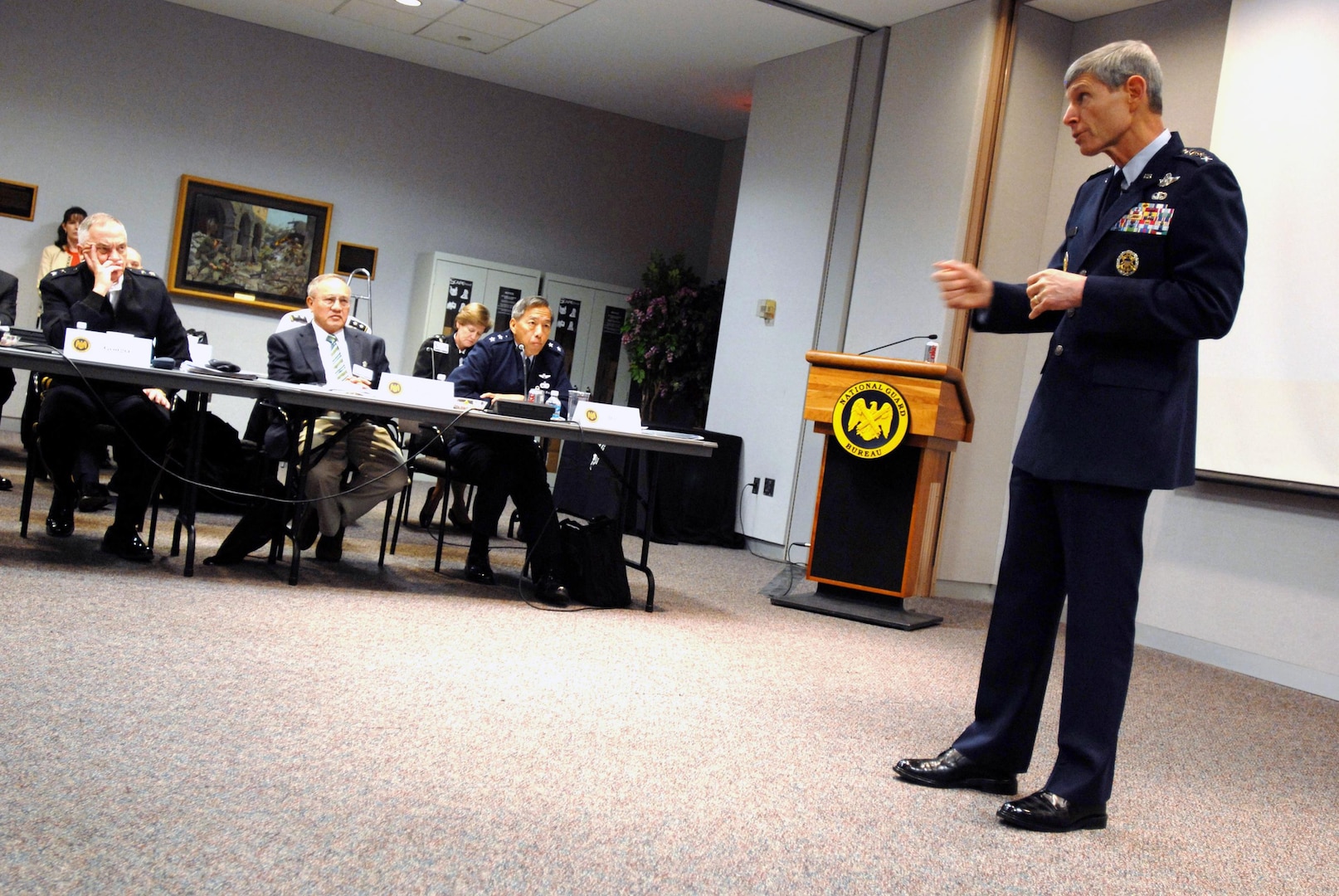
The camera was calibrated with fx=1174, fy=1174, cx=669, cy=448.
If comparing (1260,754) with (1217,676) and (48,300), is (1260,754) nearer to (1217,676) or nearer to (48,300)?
(1217,676)

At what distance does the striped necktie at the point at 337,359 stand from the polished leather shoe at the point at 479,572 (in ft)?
3.05

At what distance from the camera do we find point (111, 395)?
434 centimetres

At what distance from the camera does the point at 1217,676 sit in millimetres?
4805

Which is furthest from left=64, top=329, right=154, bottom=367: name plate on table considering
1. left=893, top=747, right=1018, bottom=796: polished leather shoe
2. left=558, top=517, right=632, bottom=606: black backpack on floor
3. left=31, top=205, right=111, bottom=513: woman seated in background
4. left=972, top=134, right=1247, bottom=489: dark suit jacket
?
left=972, top=134, right=1247, bottom=489: dark suit jacket

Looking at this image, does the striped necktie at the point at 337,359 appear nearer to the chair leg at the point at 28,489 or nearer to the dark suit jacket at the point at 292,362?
the dark suit jacket at the point at 292,362

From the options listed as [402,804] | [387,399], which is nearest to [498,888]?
[402,804]

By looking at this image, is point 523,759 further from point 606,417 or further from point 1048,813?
point 606,417

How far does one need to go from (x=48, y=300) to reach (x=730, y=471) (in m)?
4.14

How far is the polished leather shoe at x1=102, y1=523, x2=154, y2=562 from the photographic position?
4164 millimetres

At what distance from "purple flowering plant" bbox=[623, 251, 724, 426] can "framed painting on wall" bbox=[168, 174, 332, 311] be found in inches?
98.9

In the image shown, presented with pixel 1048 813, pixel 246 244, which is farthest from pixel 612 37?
pixel 1048 813

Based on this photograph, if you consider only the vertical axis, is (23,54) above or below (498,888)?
above

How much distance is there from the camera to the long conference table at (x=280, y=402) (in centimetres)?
374

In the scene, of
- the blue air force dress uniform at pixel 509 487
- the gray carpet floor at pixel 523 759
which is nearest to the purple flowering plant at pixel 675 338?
the blue air force dress uniform at pixel 509 487
